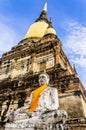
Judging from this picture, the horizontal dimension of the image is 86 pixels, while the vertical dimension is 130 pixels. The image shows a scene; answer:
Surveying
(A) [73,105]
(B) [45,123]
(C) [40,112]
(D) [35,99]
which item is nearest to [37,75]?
(A) [73,105]

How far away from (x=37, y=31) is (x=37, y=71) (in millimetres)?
8825

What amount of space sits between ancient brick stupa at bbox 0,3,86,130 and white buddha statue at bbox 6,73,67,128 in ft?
19.0

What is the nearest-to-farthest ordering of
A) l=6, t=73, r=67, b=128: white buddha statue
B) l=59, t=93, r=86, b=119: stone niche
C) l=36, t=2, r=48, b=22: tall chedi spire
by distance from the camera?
l=6, t=73, r=67, b=128: white buddha statue → l=59, t=93, r=86, b=119: stone niche → l=36, t=2, r=48, b=22: tall chedi spire

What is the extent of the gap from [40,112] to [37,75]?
37.7 feet

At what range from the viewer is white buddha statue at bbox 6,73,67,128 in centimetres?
483

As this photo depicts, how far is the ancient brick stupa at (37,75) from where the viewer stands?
43.2 ft

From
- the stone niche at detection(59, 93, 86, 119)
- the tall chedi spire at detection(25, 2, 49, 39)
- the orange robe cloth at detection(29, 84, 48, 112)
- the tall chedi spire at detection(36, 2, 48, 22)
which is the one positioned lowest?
the orange robe cloth at detection(29, 84, 48, 112)

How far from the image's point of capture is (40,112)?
5.20 metres

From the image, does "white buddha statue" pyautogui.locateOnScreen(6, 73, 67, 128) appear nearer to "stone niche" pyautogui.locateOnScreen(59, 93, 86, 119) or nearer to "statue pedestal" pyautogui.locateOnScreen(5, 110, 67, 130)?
"statue pedestal" pyautogui.locateOnScreen(5, 110, 67, 130)

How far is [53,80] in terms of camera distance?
15.5 metres

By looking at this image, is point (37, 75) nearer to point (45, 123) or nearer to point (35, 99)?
point (35, 99)

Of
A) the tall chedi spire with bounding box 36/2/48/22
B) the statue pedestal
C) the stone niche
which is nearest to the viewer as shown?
the statue pedestal

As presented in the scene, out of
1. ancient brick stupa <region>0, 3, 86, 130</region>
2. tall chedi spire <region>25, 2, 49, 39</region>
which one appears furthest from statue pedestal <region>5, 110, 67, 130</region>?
tall chedi spire <region>25, 2, 49, 39</region>

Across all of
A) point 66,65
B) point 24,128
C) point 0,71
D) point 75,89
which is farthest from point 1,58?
point 24,128
